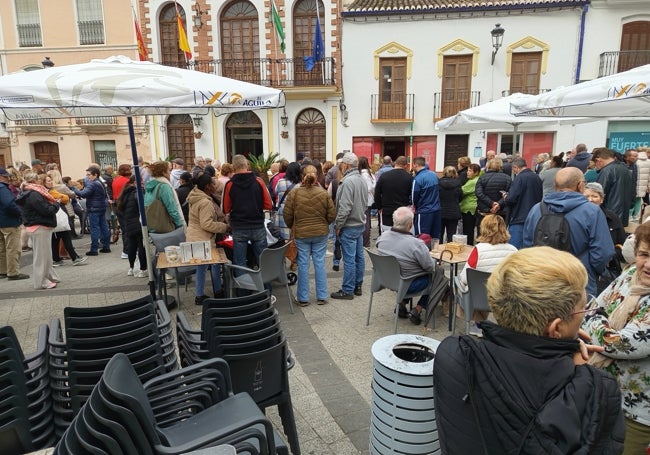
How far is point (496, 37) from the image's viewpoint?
15.0 metres

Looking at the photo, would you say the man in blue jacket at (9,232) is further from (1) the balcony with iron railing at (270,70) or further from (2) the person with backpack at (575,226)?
(1) the balcony with iron railing at (270,70)

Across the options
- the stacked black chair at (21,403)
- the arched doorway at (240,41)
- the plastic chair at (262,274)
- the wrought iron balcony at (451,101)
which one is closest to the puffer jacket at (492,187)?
the plastic chair at (262,274)

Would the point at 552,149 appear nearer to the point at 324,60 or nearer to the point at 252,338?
the point at 324,60

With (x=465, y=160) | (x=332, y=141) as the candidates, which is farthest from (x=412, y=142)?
(x=465, y=160)

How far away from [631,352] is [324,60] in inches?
636

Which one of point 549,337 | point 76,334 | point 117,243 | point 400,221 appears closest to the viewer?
point 549,337

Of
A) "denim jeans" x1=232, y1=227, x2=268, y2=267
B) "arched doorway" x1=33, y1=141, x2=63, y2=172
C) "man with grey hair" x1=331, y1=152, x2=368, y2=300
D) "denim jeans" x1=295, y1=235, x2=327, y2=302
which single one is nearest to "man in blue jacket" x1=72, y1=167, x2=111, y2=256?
"denim jeans" x1=232, y1=227, x2=268, y2=267

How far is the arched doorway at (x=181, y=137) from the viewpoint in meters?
17.4

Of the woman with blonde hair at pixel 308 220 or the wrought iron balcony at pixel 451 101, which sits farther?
the wrought iron balcony at pixel 451 101

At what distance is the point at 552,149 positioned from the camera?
16.1m

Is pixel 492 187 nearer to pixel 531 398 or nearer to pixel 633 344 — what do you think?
pixel 633 344

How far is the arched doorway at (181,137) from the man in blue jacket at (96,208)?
937 centimetres

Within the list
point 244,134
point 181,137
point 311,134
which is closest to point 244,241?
point 311,134

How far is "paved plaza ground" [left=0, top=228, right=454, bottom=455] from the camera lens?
302 cm
